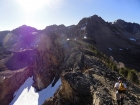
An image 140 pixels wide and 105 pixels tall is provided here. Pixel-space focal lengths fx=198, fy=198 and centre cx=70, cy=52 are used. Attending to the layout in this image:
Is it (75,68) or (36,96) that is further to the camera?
(36,96)

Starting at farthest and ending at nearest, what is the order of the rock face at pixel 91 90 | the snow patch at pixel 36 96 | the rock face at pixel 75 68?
the snow patch at pixel 36 96 < the rock face at pixel 75 68 < the rock face at pixel 91 90

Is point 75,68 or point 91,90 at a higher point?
point 91,90

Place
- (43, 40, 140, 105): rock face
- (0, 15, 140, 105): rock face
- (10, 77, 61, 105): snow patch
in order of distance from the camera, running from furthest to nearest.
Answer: (10, 77, 61, 105): snow patch, (0, 15, 140, 105): rock face, (43, 40, 140, 105): rock face

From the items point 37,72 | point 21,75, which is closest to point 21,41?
point 21,75

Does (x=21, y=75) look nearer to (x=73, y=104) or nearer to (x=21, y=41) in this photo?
(x=73, y=104)

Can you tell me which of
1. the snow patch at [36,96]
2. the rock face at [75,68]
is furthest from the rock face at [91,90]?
the snow patch at [36,96]

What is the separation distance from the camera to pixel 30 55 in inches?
4250

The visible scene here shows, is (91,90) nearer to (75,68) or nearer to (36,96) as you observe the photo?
(75,68)

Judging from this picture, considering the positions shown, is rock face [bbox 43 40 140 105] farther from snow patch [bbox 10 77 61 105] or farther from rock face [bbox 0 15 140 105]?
snow patch [bbox 10 77 61 105]

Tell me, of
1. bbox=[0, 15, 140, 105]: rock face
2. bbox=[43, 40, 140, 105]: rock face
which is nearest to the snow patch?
bbox=[0, 15, 140, 105]: rock face

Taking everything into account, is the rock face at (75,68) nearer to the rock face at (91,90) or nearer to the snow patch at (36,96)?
the rock face at (91,90)

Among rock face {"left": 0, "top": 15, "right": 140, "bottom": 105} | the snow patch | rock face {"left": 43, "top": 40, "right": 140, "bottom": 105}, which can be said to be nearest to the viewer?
rock face {"left": 43, "top": 40, "right": 140, "bottom": 105}

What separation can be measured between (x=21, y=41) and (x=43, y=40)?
135661 mm

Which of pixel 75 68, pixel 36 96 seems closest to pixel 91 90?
pixel 75 68
